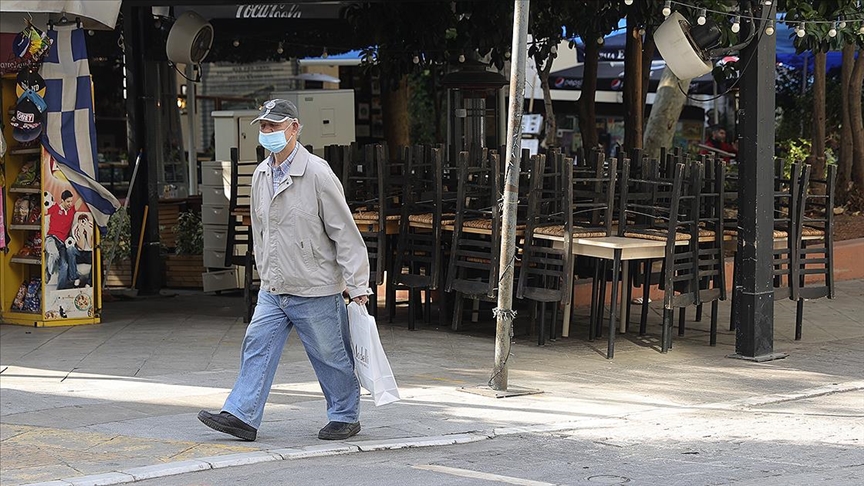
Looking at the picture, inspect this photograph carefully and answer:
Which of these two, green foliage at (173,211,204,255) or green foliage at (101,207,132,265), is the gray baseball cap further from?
green foliage at (173,211,204,255)

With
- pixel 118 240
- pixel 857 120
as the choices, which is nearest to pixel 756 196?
pixel 118 240

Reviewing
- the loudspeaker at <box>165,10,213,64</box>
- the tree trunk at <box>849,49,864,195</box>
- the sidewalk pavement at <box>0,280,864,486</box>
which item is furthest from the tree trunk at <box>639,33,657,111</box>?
the loudspeaker at <box>165,10,213,64</box>

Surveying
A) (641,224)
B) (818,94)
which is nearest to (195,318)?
(641,224)

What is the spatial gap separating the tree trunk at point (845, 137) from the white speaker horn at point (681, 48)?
6.80 metres

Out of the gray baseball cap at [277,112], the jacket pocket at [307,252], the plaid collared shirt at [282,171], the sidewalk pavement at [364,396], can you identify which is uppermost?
the gray baseball cap at [277,112]

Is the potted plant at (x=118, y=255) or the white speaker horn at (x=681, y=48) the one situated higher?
the white speaker horn at (x=681, y=48)

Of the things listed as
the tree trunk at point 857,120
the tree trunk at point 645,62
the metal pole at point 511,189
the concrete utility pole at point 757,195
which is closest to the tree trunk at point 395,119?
the tree trunk at point 645,62

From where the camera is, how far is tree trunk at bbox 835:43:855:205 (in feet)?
52.8

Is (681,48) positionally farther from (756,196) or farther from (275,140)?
(275,140)

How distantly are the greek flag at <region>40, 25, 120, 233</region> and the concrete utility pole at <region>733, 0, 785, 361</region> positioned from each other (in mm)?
5673

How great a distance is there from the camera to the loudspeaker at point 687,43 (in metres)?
9.73

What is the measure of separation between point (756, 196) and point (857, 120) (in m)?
7.57

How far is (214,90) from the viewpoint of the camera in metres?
23.5

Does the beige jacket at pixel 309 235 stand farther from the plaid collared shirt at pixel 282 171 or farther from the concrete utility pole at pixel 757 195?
the concrete utility pole at pixel 757 195
